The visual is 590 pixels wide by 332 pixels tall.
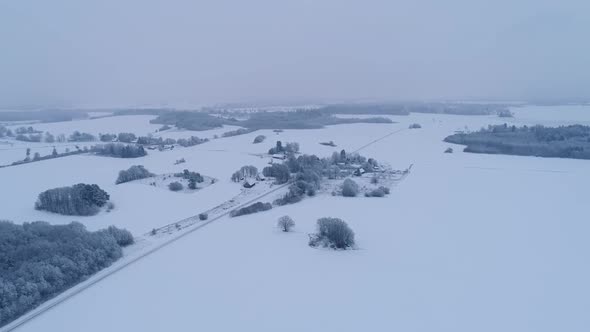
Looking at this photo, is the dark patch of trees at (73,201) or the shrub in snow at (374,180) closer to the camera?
the dark patch of trees at (73,201)

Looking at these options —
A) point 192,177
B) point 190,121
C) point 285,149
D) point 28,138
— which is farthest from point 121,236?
point 190,121

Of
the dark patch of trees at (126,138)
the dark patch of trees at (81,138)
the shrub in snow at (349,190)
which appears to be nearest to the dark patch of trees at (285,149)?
the shrub in snow at (349,190)

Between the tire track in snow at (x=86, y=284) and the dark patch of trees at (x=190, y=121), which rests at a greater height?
the dark patch of trees at (x=190, y=121)

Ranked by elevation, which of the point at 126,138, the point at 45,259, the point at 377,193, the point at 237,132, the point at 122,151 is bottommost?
the point at 45,259

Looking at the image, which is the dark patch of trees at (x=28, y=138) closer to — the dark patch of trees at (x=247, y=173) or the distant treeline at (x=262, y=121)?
the distant treeline at (x=262, y=121)

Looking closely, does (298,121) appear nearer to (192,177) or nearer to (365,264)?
Result: (192,177)

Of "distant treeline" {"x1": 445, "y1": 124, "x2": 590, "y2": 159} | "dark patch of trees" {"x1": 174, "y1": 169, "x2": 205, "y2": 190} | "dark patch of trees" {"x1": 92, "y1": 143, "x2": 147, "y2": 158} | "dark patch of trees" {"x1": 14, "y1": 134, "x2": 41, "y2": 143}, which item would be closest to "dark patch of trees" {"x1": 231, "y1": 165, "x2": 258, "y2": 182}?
"dark patch of trees" {"x1": 174, "y1": 169, "x2": 205, "y2": 190}
